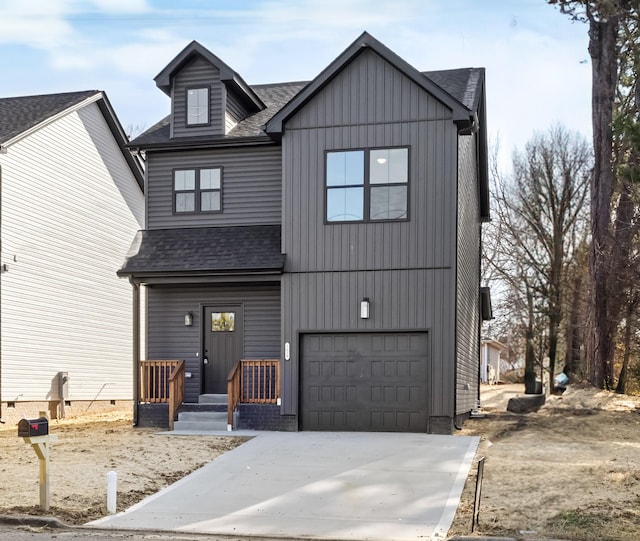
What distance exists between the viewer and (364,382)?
1731 cm

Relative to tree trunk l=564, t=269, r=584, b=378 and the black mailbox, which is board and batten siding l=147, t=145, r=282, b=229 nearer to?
the black mailbox

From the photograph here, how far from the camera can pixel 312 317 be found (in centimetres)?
1759

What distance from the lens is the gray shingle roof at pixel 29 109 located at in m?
21.8

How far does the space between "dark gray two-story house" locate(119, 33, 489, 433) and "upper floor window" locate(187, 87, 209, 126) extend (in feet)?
0.59

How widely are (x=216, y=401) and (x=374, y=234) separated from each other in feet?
16.6

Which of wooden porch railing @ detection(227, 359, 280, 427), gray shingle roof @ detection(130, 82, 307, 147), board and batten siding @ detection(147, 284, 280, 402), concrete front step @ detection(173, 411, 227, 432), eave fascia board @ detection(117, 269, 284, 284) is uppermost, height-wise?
gray shingle roof @ detection(130, 82, 307, 147)

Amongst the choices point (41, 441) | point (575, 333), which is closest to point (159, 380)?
point (41, 441)

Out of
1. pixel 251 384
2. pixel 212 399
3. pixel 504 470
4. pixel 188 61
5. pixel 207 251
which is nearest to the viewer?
pixel 504 470

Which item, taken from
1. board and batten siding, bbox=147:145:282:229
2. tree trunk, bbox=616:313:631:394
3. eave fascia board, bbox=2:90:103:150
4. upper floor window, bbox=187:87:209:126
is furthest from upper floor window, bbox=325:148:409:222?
tree trunk, bbox=616:313:631:394

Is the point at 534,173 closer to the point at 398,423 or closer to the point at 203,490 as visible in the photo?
the point at 398,423

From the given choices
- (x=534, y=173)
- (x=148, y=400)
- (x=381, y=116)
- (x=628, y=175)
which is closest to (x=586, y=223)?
(x=534, y=173)

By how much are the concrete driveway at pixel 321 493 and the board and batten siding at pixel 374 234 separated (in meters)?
2.57

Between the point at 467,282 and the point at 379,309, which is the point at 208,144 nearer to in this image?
the point at 379,309

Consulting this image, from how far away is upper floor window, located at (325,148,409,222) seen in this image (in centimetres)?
1734
